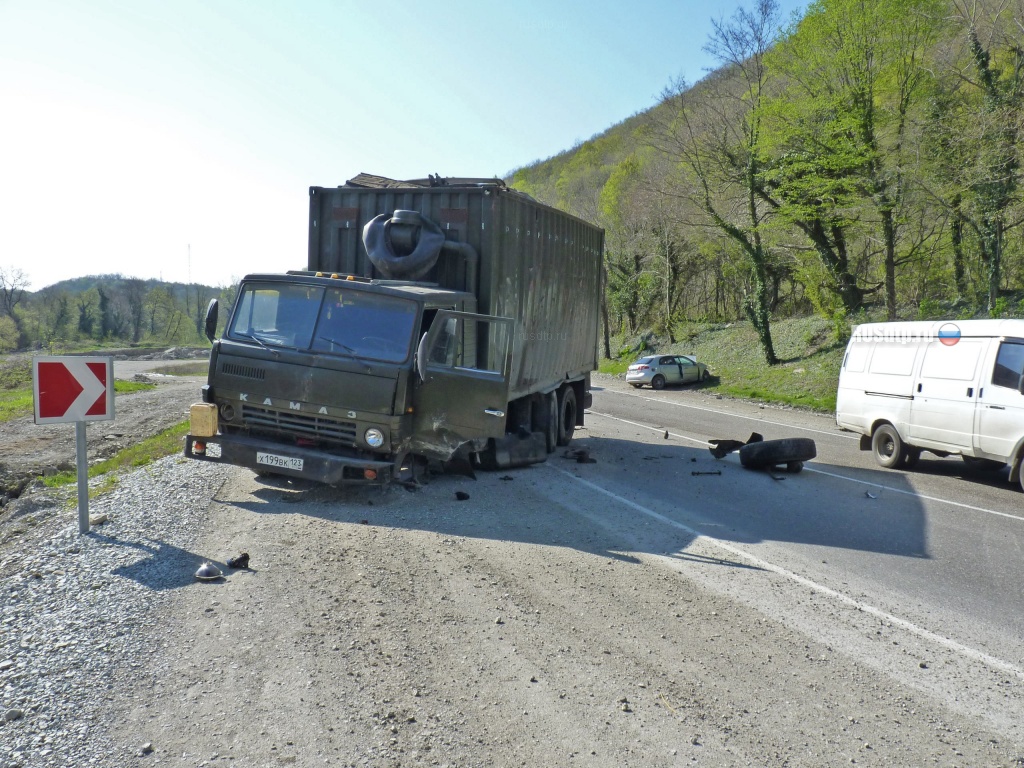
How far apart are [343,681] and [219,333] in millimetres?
5681

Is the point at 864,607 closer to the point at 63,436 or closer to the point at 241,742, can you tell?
the point at 241,742

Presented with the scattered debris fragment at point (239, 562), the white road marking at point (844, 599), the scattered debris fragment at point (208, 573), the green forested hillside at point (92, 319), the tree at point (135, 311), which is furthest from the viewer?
the tree at point (135, 311)

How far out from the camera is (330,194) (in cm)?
1059

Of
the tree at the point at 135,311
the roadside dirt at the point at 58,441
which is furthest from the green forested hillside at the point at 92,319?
the roadside dirt at the point at 58,441

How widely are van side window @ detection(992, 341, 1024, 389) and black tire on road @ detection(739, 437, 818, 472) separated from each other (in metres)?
2.63

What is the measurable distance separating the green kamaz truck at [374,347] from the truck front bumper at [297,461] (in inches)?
0.6

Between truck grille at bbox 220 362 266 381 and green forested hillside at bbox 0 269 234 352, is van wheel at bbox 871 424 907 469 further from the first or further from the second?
green forested hillside at bbox 0 269 234 352

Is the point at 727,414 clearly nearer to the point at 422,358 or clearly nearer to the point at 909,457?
the point at 909,457

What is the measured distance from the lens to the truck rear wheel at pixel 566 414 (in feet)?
45.4

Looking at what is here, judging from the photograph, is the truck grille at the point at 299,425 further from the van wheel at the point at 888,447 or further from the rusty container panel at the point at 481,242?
the van wheel at the point at 888,447

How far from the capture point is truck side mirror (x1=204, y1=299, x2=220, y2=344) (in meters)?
8.57

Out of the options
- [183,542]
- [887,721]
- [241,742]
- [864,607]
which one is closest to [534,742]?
[241,742]

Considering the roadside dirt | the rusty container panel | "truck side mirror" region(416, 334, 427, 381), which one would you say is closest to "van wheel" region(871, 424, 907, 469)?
the rusty container panel

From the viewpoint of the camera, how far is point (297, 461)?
8.07 metres
